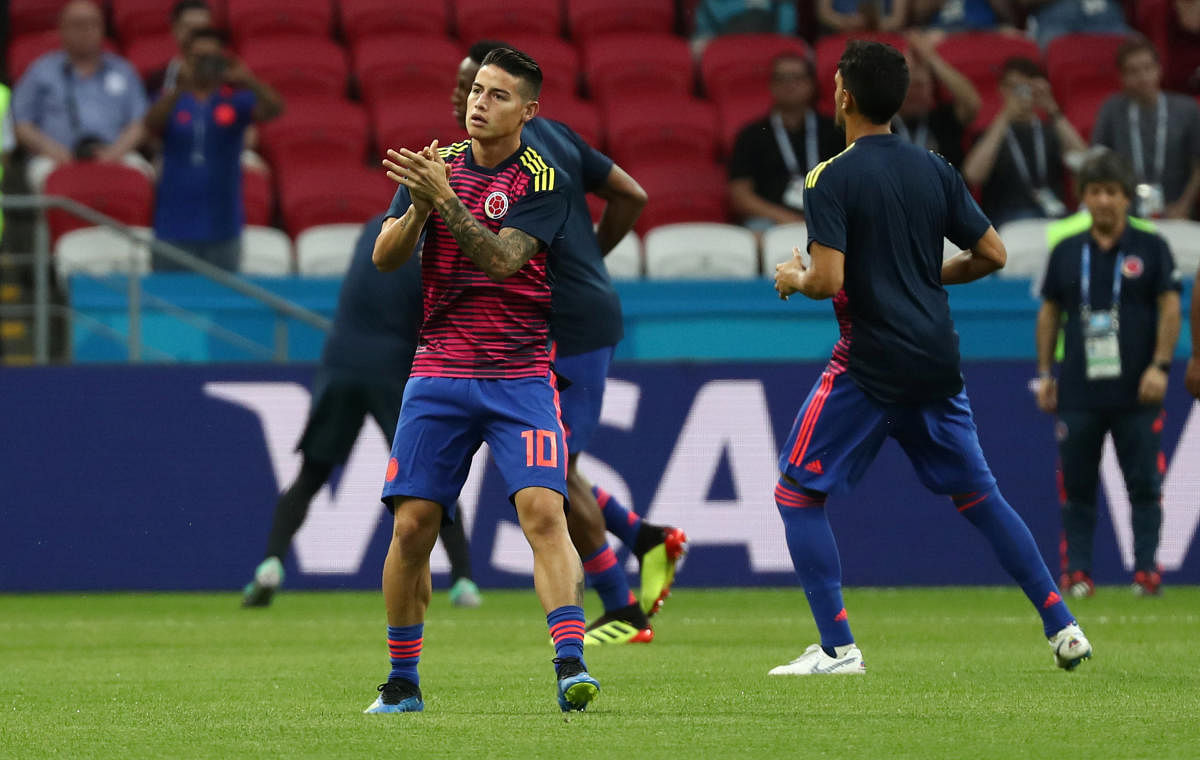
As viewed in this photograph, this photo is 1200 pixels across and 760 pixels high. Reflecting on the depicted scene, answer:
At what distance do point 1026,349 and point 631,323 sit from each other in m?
2.42

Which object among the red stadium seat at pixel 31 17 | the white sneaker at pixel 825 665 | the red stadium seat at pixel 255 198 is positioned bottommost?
the red stadium seat at pixel 255 198

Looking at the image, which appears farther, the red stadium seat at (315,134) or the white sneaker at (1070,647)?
the red stadium seat at (315,134)

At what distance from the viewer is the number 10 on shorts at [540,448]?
18.4 ft

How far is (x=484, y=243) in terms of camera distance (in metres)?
5.41

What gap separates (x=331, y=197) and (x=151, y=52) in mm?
2584

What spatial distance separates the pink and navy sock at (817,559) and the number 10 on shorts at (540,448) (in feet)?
4.16

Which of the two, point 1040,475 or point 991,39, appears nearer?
point 1040,475

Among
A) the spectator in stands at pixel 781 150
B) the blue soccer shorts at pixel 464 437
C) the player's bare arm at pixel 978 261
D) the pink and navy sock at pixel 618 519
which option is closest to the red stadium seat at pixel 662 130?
the spectator in stands at pixel 781 150

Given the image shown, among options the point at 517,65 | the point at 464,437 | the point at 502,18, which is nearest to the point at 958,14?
the point at 502,18

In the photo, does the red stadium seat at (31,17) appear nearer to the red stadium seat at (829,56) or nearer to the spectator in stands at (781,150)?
the spectator in stands at (781,150)

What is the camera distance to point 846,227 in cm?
648

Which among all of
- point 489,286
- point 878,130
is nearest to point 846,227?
point 878,130

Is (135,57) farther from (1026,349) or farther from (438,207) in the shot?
(438,207)

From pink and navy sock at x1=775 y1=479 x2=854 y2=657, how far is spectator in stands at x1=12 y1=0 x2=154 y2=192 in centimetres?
869
